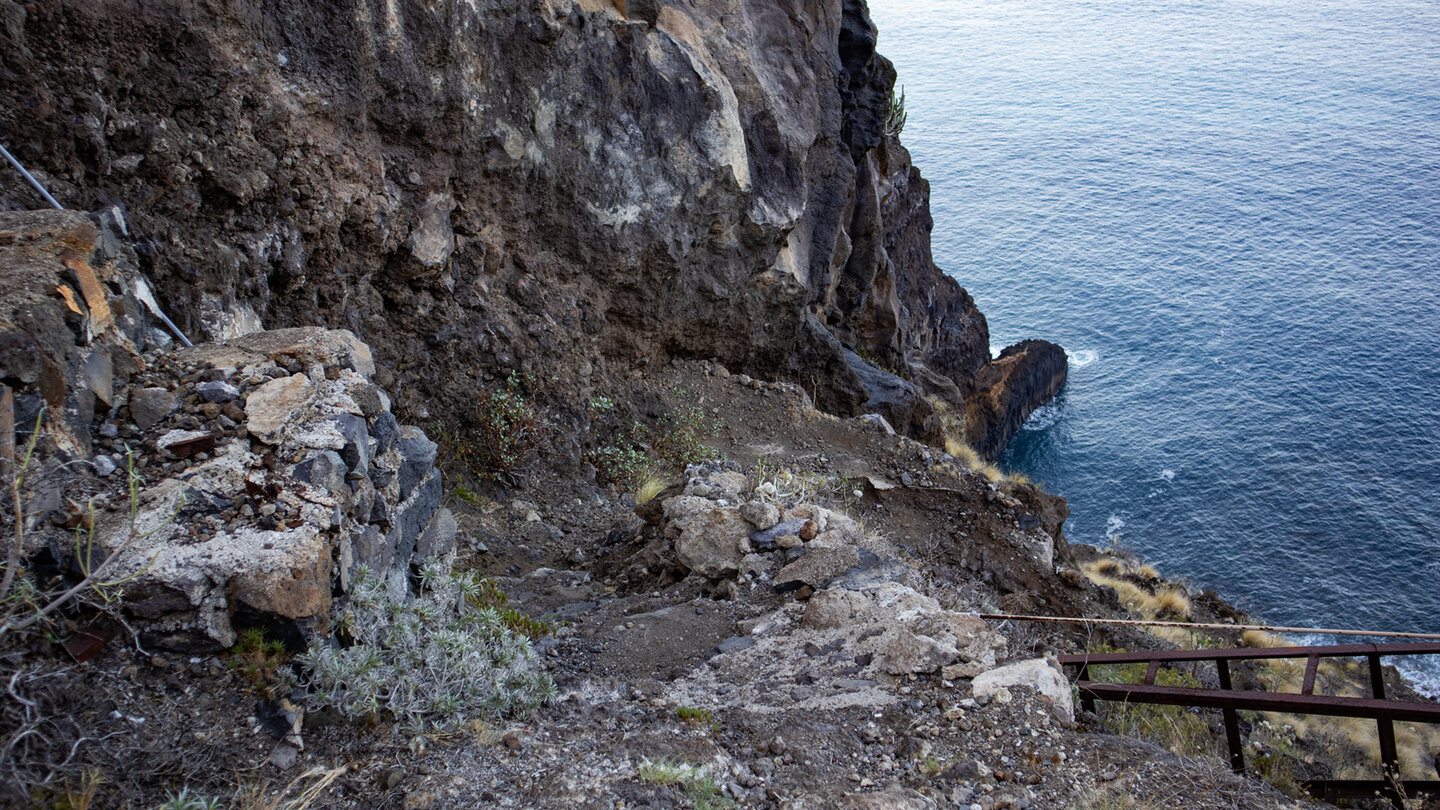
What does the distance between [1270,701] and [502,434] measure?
7.17m

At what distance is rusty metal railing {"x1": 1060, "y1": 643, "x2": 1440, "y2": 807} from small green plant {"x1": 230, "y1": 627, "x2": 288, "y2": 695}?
14.8 feet

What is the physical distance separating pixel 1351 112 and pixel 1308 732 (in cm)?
4380

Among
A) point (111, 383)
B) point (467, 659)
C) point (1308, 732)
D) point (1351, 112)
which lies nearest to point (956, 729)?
point (467, 659)

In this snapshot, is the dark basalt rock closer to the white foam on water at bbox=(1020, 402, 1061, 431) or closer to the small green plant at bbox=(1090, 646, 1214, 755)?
the white foam on water at bbox=(1020, 402, 1061, 431)

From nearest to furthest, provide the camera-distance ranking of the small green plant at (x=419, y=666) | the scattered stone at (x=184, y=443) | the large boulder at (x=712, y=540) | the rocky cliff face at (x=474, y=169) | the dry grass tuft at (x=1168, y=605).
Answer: the small green plant at (x=419, y=666)
the scattered stone at (x=184, y=443)
the rocky cliff face at (x=474, y=169)
the large boulder at (x=712, y=540)
the dry grass tuft at (x=1168, y=605)

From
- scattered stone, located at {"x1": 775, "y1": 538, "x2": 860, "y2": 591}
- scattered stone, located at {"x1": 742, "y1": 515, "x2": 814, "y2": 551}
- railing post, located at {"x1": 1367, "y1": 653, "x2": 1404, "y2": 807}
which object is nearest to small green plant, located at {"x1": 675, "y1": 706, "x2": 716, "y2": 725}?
scattered stone, located at {"x1": 775, "y1": 538, "x2": 860, "y2": 591}

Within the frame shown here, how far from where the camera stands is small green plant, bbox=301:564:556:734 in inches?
145

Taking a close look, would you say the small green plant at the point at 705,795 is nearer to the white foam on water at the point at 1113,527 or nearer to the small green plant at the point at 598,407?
the small green plant at the point at 598,407

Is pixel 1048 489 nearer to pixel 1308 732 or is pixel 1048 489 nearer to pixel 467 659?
pixel 1308 732

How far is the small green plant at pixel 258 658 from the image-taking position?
3562 mm

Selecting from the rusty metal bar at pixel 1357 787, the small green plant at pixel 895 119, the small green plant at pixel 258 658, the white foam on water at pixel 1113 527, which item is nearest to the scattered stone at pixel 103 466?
the small green plant at pixel 258 658

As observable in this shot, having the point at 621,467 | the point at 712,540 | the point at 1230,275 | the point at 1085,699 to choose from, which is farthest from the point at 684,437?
the point at 1230,275

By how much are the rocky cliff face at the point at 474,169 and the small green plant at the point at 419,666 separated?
3.57 meters

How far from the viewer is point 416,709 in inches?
149
